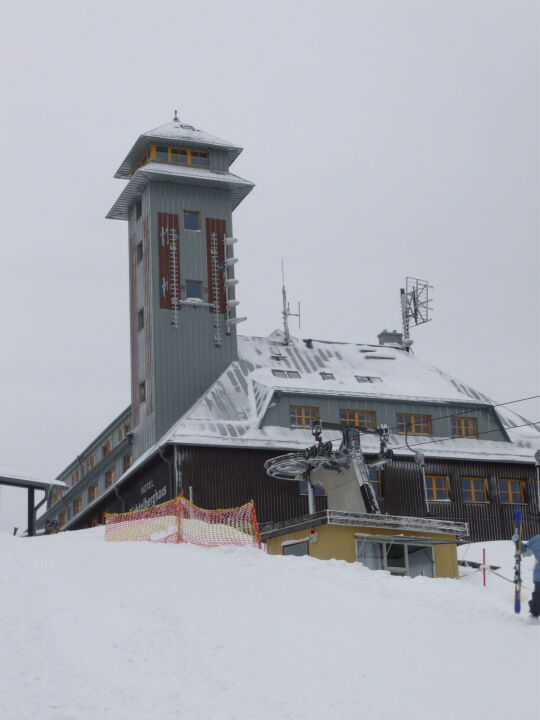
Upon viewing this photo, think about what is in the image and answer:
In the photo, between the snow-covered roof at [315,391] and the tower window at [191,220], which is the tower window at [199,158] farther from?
the snow-covered roof at [315,391]

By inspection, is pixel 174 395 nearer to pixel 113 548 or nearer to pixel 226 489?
pixel 226 489

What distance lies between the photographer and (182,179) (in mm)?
52000

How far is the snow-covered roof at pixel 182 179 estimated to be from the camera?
51.5 metres

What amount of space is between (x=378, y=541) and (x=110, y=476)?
31375mm

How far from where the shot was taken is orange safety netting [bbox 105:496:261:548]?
92.0 feet

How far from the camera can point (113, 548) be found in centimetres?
2473

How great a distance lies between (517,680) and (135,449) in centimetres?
3779

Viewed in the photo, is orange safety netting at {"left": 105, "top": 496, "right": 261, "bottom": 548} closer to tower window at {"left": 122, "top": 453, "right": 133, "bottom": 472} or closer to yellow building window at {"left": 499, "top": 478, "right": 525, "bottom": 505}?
yellow building window at {"left": 499, "top": 478, "right": 525, "bottom": 505}

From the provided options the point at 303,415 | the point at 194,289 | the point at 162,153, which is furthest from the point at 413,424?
the point at 162,153

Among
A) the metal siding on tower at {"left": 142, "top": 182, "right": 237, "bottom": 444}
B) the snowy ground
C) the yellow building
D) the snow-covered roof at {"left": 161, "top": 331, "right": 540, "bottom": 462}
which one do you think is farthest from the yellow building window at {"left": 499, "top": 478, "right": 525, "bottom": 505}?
the snowy ground

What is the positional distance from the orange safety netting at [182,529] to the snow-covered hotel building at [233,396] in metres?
9.77

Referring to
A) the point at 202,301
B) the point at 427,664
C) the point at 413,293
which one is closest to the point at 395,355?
the point at 413,293

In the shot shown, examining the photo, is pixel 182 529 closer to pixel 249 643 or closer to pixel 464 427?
pixel 249 643

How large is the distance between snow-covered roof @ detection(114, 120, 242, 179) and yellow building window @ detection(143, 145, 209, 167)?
1.00 ft
